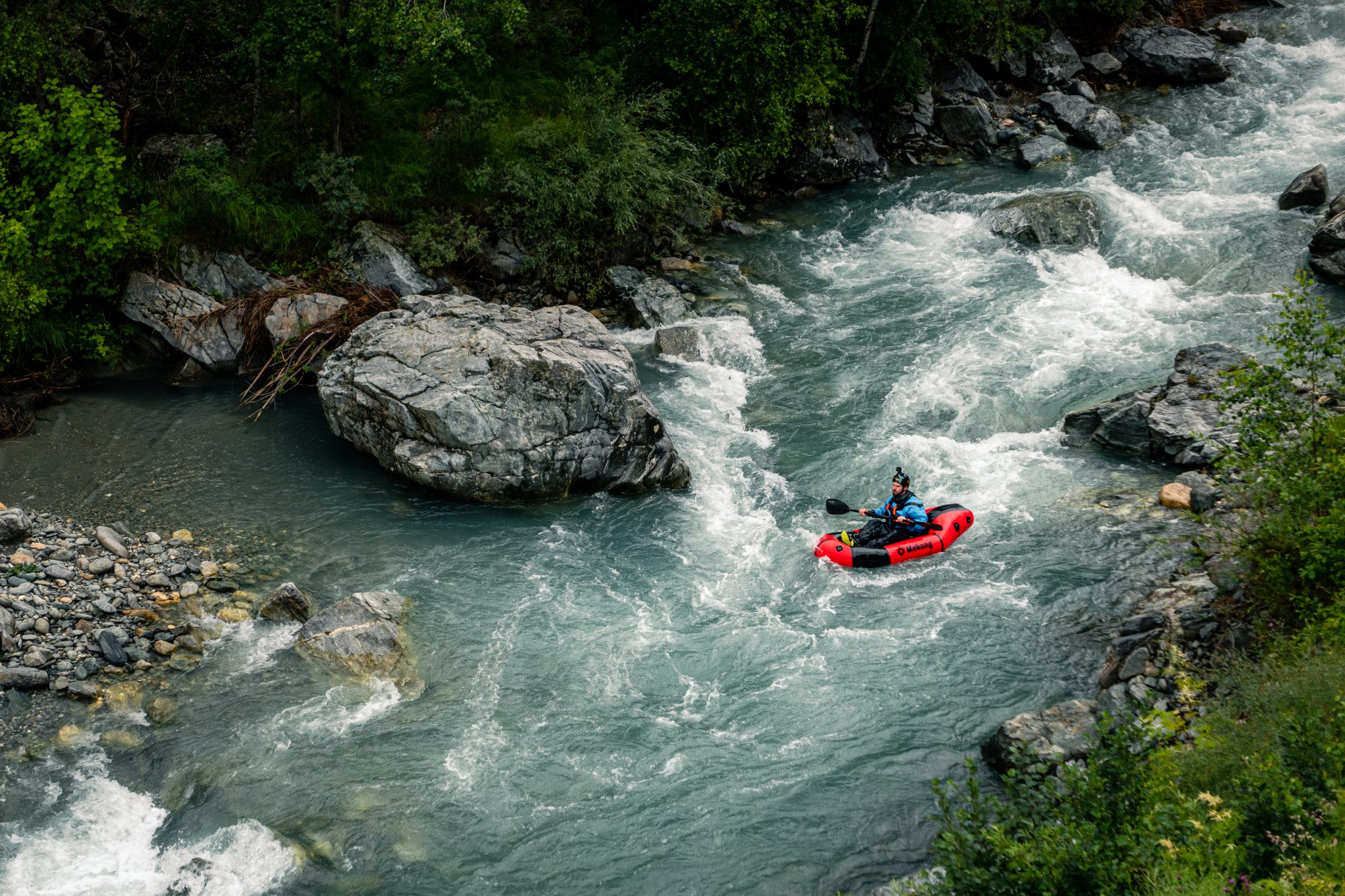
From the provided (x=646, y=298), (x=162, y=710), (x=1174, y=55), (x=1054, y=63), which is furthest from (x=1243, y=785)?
(x=1174, y=55)

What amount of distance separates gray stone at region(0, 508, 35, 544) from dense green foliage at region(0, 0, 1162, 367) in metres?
4.23

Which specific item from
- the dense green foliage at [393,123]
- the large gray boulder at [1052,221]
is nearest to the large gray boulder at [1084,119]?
the dense green foliage at [393,123]

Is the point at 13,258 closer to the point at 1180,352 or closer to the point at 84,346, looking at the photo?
the point at 84,346

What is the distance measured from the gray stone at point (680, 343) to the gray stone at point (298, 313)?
6.10m

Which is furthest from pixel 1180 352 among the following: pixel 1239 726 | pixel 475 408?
pixel 475 408

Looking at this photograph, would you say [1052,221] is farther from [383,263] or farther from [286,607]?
[286,607]

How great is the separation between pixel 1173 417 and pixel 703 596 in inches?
316

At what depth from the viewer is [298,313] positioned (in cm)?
1805

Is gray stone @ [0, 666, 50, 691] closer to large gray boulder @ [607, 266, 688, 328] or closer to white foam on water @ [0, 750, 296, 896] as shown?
white foam on water @ [0, 750, 296, 896]

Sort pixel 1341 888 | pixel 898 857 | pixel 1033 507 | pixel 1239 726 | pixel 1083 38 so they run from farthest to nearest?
pixel 1083 38 → pixel 1033 507 → pixel 898 857 → pixel 1239 726 → pixel 1341 888

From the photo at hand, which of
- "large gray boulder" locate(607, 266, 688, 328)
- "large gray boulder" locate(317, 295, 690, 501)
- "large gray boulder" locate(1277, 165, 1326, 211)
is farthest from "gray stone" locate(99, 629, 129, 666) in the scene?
"large gray boulder" locate(1277, 165, 1326, 211)

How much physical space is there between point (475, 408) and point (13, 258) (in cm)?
820

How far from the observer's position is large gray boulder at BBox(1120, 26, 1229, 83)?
27.5m

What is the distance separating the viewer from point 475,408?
14992mm
